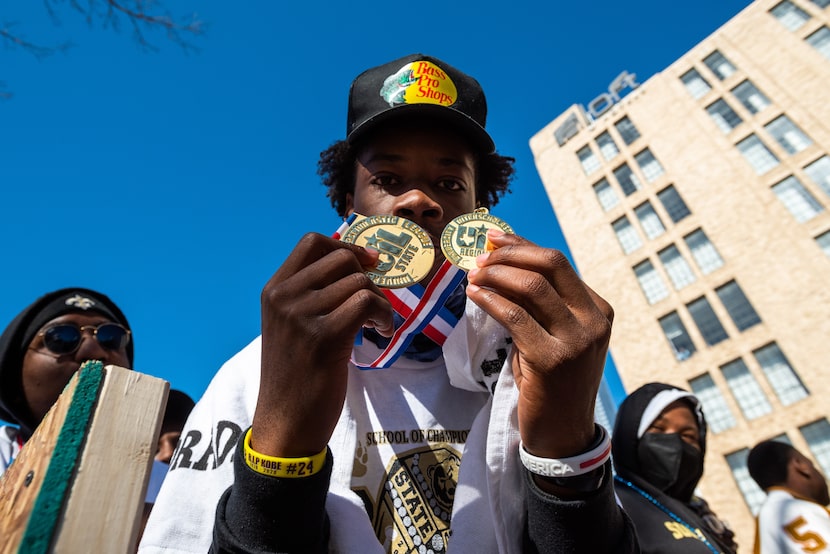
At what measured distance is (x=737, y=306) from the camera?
71.1 feet

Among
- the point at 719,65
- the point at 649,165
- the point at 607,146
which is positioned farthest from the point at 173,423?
the point at 719,65

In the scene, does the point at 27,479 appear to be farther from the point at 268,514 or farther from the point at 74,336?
the point at 74,336

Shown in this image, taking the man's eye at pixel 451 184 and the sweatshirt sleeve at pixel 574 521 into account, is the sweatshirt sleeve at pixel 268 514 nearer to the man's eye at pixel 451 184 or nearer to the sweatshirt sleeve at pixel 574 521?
the sweatshirt sleeve at pixel 574 521

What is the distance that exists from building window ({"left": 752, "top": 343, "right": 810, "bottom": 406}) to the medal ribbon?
74.4 feet

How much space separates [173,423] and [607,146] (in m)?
32.0

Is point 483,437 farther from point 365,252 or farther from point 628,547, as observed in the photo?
point 365,252

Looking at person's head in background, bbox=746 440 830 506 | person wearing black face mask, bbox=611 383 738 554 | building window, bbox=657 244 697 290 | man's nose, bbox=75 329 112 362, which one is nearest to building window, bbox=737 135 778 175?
building window, bbox=657 244 697 290

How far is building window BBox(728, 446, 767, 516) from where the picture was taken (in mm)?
18547

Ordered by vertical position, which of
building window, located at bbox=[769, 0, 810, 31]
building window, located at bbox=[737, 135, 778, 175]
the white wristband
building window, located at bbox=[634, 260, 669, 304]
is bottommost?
the white wristband

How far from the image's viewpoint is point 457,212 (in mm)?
1902

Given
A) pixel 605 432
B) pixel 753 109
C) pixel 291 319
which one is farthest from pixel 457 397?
pixel 753 109

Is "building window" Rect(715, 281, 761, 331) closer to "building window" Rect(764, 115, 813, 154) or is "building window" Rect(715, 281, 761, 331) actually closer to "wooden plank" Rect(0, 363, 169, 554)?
"building window" Rect(764, 115, 813, 154)

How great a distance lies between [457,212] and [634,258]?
2713 centimetres

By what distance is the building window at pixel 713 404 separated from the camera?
2027 centimetres
